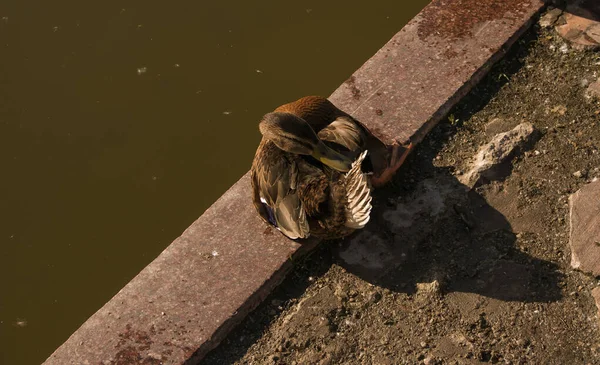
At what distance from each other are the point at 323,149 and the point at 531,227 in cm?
125

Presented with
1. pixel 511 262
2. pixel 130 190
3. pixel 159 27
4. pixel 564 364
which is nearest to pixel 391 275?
pixel 511 262

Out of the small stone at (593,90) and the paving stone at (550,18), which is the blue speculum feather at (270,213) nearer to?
the small stone at (593,90)

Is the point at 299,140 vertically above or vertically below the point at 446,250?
above

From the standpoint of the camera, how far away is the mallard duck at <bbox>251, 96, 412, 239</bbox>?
3.72 meters

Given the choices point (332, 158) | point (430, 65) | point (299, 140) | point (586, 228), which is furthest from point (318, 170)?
point (586, 228)

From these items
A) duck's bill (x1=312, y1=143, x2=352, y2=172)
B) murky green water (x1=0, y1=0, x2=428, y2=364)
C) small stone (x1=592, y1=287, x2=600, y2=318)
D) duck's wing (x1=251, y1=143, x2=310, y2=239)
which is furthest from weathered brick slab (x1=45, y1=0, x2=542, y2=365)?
small stone (x1=592, y1=287, x2=600, y2=318)

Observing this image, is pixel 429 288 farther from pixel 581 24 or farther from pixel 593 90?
pixel 581 24

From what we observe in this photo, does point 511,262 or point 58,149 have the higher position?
point 511,262

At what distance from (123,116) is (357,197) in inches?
106

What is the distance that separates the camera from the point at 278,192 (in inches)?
155

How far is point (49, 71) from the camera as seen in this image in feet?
19.8

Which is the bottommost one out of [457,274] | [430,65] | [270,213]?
[457,274]

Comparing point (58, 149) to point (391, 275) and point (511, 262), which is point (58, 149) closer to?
point (391, 275)

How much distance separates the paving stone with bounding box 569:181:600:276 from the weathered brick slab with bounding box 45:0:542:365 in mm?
1007
